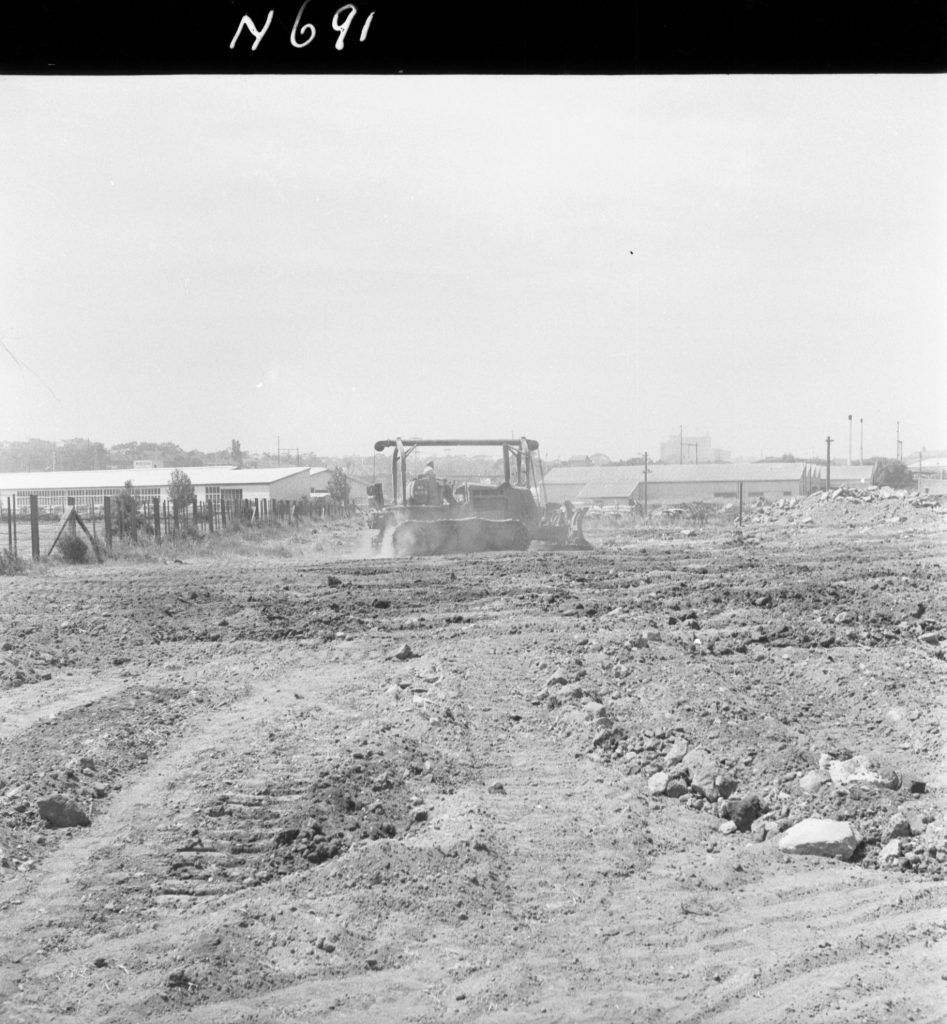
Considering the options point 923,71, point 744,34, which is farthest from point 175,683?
point 923,71

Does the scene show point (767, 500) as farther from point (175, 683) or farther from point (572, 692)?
point (175, 683)

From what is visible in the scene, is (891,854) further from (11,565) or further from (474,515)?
(11,565)

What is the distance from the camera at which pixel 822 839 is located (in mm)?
2809

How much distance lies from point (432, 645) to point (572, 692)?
1.73ft

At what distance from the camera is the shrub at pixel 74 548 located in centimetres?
371

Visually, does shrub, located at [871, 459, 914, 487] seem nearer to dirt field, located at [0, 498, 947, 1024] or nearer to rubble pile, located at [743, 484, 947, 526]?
rubble pile, located at [743, 484, 947, 526]

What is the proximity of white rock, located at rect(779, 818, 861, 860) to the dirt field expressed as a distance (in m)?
0.04

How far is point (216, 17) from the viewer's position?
2918mm

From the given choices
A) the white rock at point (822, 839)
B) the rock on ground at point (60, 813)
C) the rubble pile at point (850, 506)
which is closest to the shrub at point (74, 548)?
the rock on ground at point (60, 813)

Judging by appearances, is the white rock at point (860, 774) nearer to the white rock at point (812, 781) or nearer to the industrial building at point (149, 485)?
the white rock at point (812, 781)

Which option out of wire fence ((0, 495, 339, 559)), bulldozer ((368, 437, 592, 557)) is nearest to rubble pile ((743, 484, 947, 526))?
bulldozer ((368, 437, 592, 557))

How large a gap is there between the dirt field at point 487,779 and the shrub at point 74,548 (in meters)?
0.07

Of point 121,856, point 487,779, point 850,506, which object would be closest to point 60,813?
point 121,856

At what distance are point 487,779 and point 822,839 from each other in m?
0.97
